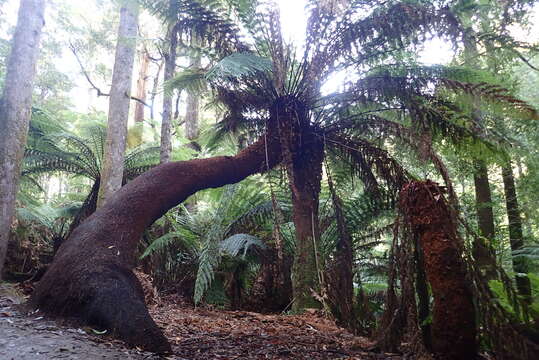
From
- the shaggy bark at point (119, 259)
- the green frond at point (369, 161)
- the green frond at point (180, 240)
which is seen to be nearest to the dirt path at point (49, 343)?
the shaggy bark at point (119, 259)

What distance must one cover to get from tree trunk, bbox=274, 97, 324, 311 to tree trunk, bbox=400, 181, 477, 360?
1782mm

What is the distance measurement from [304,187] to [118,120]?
3057mm

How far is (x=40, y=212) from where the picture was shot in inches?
235

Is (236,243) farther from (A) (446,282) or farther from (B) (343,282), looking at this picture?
(A) (446,282)

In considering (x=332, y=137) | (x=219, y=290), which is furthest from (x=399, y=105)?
(x=219, y=290)

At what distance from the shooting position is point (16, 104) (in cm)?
496

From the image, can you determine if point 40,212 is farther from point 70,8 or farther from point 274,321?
point 70,8

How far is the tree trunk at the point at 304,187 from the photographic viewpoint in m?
3.88

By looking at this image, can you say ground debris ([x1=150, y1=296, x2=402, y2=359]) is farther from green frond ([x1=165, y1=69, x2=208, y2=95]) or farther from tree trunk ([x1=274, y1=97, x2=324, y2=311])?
green frond ([x1=165, y1=69, x2=208, y2=95])

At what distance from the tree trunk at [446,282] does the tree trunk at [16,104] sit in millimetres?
4628

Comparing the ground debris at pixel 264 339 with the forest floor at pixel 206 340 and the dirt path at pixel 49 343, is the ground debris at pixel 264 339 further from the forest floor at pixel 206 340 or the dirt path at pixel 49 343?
the dirt path at pixel 49 343

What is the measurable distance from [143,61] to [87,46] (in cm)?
176

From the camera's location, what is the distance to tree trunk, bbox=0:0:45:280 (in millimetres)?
4691

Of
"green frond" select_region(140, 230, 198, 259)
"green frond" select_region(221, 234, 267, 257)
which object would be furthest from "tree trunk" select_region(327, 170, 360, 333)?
"green frond" select_region(140, 230, 198, 259)
